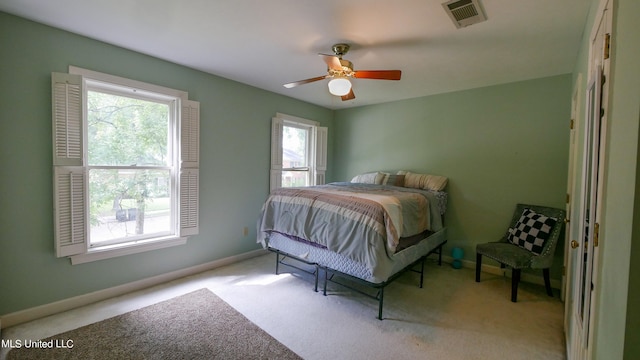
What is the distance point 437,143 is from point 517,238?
1633 millimetres

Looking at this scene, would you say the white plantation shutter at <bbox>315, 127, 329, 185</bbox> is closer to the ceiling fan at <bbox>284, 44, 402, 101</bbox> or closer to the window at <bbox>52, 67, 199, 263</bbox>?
the window at <bbox>52, 67, 199, 263</bbox>

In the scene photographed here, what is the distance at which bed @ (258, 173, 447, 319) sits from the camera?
7.68 feet

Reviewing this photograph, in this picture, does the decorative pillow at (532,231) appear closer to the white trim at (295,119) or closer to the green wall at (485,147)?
the green wall at (485,147)

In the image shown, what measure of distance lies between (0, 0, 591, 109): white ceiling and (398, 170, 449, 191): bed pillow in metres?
1.39

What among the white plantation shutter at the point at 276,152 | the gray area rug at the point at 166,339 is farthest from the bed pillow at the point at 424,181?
the gray area rug at the point at 166,339

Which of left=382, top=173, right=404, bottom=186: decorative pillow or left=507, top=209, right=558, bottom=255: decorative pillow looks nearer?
left=507, top=209, right=558, bottom=255: decorative pillow

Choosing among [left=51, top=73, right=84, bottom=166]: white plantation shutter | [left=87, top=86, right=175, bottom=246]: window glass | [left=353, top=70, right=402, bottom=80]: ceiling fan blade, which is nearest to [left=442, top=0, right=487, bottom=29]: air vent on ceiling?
[left=353, top=70, right=402, bottom=80]: ceiling fan blade

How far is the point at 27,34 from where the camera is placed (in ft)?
7.19

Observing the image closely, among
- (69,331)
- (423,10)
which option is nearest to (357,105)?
(423,10)

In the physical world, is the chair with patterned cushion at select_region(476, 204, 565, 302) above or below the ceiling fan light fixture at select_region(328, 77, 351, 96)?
below

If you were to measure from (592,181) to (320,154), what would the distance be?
12.7ft

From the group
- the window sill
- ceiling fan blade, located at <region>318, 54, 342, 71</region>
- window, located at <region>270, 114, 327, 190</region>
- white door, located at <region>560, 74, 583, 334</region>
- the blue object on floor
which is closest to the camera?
white door, located at <region>560, 74, 583, 334</region>

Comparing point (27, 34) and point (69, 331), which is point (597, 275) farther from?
point (27, 34)

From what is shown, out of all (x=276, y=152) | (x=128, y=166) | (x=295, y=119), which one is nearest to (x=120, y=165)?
(x=128, y=166)
